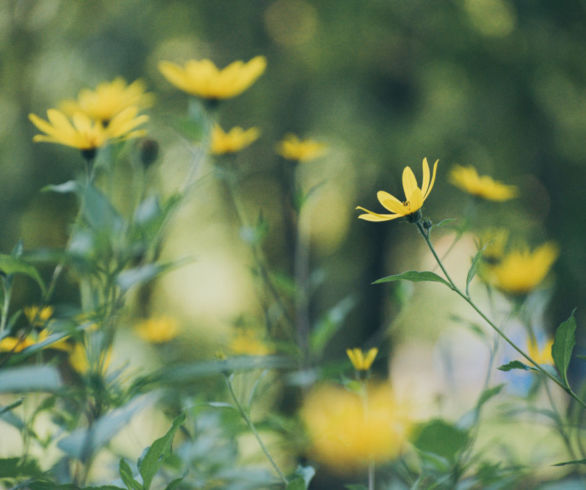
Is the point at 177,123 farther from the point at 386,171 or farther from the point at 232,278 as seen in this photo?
the point at 232,278

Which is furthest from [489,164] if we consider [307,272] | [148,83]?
[148,83]

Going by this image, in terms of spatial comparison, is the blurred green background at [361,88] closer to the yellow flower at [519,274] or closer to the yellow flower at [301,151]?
the yellow flower at [301,151]

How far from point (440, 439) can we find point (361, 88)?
2.46 meters

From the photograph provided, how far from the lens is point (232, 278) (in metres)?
3.57

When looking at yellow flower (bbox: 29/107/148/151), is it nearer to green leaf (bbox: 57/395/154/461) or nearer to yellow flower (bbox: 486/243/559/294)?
green leaf (bbox: 57/395/154/461)

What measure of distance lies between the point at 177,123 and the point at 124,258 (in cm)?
22

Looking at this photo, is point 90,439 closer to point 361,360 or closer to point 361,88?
point 361,360

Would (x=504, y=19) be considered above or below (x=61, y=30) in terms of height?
above

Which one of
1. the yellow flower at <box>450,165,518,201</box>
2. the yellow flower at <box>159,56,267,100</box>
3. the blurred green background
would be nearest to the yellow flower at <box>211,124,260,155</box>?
the yellow flower at <box>159,56,267,100</box>

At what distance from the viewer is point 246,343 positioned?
909 millimetres

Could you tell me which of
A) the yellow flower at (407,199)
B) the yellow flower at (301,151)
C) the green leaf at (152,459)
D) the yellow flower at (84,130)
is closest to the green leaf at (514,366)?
the yellow flower at (407,199)

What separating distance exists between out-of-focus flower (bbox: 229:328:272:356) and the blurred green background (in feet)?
4.36

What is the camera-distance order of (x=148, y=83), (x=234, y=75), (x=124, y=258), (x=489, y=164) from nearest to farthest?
(x=124, y=258) → (x=234, y=75) → (x=489, y=164) → (x=148, y=83)

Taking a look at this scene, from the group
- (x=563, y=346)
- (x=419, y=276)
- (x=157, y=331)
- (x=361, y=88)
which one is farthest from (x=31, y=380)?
(x=361, y=88)
